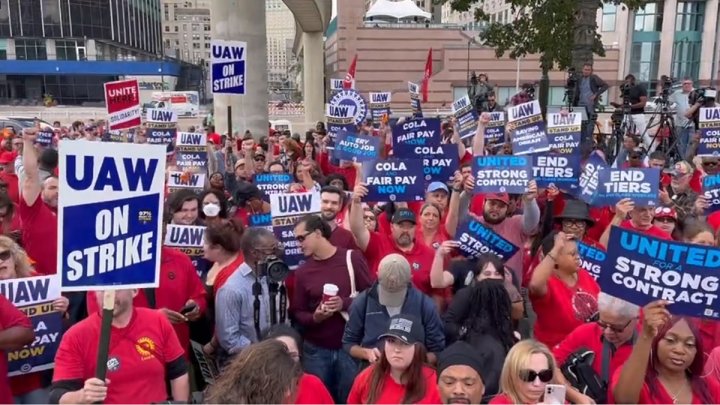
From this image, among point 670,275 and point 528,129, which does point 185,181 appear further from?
point 670,275

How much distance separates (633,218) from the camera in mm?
5629

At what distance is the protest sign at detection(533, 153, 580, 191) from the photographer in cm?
631

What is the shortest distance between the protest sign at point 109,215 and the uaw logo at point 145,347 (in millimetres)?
580

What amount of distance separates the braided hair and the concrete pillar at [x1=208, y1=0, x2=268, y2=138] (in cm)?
1258

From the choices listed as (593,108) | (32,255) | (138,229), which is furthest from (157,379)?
(593,108)

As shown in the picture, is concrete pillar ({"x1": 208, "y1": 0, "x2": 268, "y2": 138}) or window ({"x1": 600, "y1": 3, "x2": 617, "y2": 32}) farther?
window ({"x1": 600, "y1": 3, "x2": 617, "y2": 32})

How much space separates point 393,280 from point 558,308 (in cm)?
122

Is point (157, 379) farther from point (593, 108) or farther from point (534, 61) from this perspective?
point (534, 61)

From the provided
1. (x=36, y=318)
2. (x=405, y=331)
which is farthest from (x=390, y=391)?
(x=36, y=318)

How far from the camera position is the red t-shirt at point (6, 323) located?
3482 mm

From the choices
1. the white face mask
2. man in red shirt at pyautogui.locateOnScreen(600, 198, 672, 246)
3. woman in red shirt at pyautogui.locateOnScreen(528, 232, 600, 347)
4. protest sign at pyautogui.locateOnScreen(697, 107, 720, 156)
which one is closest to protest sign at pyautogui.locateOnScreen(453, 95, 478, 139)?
protest sign at pyautogui.locateOnScreen(697, 107, 720, 156)

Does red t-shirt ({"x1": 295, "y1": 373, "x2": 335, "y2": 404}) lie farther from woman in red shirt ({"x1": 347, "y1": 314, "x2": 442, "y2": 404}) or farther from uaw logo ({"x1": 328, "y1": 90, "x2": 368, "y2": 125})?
uaw logo ({"x1": 328, "y1": 90, "x2": 368, "y2": 125})

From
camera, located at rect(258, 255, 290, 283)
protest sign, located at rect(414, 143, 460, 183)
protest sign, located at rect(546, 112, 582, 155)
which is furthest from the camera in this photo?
protest sign, located at rect(546, 112, 582, 155)

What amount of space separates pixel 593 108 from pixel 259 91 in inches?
313
